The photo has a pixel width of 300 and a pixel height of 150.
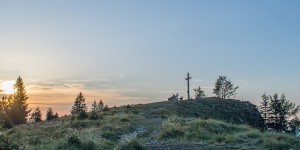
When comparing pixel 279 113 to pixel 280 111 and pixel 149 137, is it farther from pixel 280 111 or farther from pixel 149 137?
pixel 149 137

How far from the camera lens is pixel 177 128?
2256cm

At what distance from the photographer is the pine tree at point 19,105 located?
75938mm

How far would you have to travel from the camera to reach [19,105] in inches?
3083

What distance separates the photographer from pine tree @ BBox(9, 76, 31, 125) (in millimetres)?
75938

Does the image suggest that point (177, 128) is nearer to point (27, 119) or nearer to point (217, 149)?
point (217, 149)

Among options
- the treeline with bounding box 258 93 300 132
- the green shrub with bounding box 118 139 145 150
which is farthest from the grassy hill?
the treeline with bounding box 258 93 300 132

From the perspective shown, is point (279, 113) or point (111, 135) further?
point (279, 113)

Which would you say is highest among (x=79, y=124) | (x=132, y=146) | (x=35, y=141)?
(x=79, y=124)

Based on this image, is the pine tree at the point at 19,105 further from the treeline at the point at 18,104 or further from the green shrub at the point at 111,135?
the green shrub at the point at 111,135

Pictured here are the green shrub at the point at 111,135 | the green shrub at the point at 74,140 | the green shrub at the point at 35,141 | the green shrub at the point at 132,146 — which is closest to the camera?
the green shrub at the point at 132,146

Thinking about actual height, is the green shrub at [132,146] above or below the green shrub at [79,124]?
below

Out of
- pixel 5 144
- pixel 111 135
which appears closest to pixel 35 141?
pixel 111 135

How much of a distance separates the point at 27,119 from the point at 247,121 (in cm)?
5381

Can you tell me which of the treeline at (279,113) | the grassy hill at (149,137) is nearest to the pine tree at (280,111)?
the treeline at (279,113)
